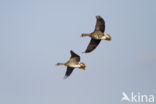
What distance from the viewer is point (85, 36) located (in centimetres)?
5622

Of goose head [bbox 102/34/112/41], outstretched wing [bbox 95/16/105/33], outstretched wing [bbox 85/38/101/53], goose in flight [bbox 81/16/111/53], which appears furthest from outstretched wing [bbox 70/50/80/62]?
outstretched wing [bbox 95/16/105/33]

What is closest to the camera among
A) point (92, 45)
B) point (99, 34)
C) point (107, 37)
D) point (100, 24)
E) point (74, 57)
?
point (100, 24)

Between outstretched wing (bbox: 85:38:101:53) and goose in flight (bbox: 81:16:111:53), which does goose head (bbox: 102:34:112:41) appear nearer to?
goose in flight (bbox: 81:16:111:53)

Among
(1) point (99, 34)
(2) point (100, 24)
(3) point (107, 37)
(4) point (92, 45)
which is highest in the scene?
(2) point (100, 24)

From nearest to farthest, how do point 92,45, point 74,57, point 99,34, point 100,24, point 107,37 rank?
point 100,24
point 107,37
point 99,34
point 74,57
point 92,45

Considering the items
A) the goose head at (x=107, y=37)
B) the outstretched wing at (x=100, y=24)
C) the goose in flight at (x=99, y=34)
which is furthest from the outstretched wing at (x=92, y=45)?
the outstretched wing at (x=100, y=24)

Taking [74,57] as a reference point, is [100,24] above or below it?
above

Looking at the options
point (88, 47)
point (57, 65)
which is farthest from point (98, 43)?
point (57, 65)

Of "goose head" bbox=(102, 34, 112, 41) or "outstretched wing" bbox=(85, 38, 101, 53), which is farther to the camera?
"outstretched wing" bbox=(85, 38, 101, 53)

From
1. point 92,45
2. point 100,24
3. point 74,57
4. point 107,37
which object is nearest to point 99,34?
point 107,37

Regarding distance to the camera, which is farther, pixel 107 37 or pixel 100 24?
pixel 107 37

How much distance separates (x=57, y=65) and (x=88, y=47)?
3514 mm

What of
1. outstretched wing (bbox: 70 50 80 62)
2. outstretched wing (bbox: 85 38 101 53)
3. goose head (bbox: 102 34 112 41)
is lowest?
outstretched wing (bbox: 70 50 80 62)

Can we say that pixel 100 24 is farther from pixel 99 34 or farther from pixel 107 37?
pixel 107 37
